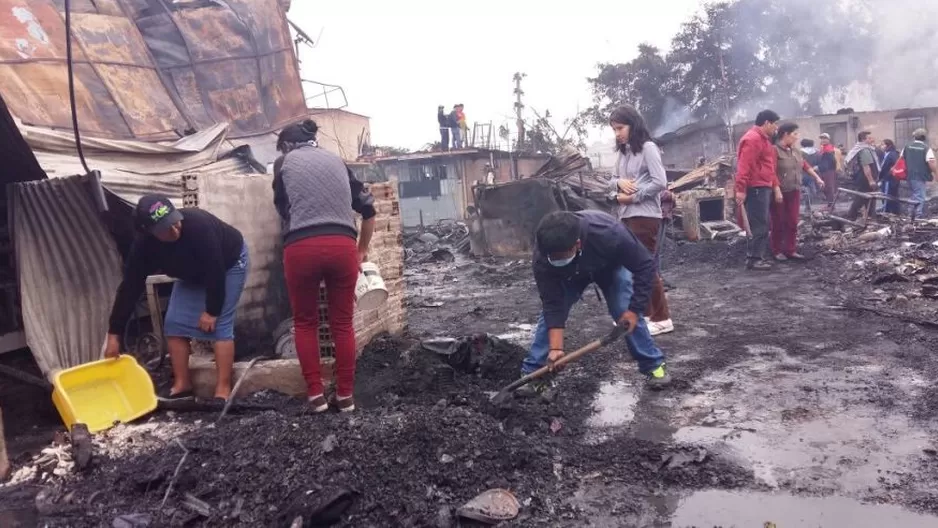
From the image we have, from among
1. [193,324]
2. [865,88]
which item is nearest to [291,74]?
[193,324]

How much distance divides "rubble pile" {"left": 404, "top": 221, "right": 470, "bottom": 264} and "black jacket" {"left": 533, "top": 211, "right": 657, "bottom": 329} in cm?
896

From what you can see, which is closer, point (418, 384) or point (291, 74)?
point (418, 384)

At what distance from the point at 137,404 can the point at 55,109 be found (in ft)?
14.5

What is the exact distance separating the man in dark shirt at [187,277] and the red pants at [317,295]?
0.62 metres

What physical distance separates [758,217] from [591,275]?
15.2 feet

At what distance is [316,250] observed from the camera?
3459 mm

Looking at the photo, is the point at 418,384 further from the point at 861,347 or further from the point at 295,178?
the point at 861,347

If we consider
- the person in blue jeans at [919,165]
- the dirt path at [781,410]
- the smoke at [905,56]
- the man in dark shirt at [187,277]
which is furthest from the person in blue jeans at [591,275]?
the smoke at [905,56]

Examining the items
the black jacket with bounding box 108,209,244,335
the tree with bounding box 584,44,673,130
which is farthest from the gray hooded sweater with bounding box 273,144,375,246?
the tree with bounding box 584,44,673,130

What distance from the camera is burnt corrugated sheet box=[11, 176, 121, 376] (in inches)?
176

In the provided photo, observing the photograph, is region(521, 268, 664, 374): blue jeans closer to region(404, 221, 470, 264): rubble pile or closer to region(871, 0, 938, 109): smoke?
region(404, 221, 470, 264): rubble pile

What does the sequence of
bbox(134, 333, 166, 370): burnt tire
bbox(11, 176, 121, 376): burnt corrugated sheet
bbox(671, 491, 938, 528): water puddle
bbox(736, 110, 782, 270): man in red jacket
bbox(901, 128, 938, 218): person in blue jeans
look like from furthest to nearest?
bbox(901, 128, 938, 218): person in blue jeans, bbox(736, 110, 782, 270): man in red jacket, bbox(134, 333, 166, 370): burnt tire, bbox(11, 176, 121, 376): burnt corrugated sheet, bbox(671, 491, 938, 528): water puddle

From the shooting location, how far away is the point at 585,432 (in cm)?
352

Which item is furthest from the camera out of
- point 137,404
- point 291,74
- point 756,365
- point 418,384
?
point 291,74
